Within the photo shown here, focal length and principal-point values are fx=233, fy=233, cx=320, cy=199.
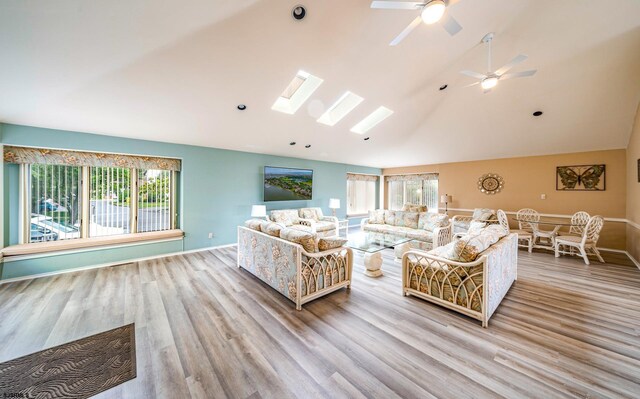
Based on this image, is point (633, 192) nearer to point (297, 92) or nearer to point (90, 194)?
point (297, 92)

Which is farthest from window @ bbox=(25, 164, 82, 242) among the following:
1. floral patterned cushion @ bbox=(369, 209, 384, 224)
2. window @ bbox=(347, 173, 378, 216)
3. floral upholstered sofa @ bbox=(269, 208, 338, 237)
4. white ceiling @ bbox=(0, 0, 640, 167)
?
window @ bbox=(347, 173, 378, 216)

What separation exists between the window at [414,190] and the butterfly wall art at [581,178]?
2948 millimetres

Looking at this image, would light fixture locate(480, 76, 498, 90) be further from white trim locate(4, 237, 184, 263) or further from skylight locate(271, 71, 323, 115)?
white trim locate(4, 237, 184, 263)

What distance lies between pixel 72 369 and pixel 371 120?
231 inches

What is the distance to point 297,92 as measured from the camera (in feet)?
14.1

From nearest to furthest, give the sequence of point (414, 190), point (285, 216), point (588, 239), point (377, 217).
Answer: point (588, 239) < point (285, 216) < point (377, 217) < point (414, 190)

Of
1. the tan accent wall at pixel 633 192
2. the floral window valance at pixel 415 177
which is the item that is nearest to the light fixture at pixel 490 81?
the tan accent wall at pixel 633 192

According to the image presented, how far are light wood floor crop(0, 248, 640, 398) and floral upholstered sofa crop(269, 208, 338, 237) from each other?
253cm

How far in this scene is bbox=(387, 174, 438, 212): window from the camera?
321 inches

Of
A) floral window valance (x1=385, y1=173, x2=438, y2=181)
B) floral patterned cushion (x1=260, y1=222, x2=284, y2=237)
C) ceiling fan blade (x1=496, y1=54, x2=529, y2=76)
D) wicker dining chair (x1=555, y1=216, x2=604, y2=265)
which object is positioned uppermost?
ceiling fan blade (x1=496, y1=54, x2=529, y2=76)

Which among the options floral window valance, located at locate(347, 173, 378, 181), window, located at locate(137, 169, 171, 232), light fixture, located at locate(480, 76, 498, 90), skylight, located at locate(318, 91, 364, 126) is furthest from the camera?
floral window valance, located at locate(347, 173, 378, 181)

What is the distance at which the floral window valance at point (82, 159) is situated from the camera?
3.59m

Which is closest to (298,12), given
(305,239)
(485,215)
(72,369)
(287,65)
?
(287,65)

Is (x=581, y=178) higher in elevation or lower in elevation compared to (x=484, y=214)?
higher
